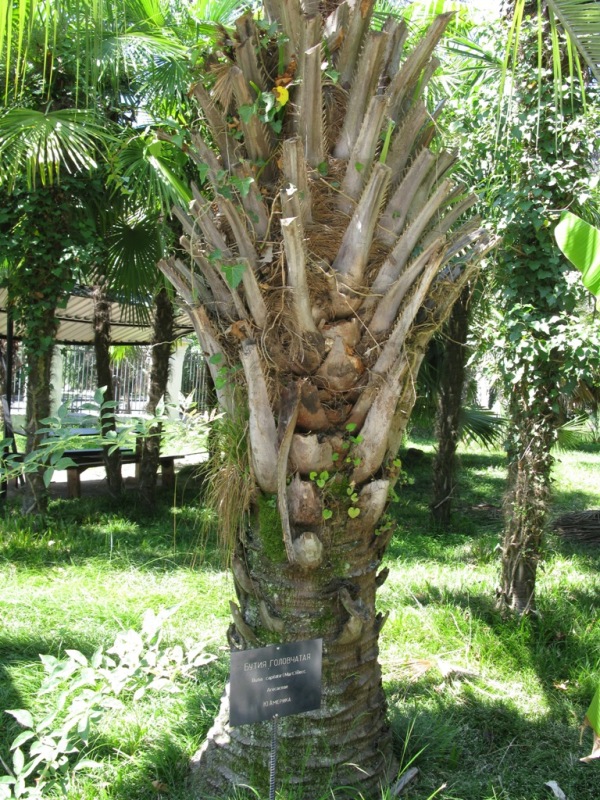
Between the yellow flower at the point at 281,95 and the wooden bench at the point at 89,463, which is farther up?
the yellow flower at the point at 281,95

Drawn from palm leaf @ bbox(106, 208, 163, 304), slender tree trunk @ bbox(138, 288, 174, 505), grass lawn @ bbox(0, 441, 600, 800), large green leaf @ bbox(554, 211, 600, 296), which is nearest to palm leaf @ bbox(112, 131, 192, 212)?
palm leaf @ bbox(106, 208, 163, 304)

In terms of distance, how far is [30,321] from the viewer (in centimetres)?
720

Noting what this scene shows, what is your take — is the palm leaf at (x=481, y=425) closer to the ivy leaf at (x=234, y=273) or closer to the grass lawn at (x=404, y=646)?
the grass lawn at (x=404, y=646)

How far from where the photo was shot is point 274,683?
2387 millimetres

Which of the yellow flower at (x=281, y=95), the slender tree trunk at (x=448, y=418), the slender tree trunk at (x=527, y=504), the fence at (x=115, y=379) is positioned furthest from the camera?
the fence at (x=115, y=379)

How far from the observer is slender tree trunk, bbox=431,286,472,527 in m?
8.07

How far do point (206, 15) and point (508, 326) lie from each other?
13.4 ft

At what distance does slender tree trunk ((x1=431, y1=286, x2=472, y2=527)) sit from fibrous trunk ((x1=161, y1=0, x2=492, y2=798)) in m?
5.36

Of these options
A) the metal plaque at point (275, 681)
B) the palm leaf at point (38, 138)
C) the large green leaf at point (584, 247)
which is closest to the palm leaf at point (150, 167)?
the palm leaf at point (38, 138)

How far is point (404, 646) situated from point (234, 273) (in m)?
2.99

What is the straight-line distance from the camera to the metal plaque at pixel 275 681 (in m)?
2.31

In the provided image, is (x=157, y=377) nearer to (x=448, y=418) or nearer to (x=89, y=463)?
(x=89, y=463)

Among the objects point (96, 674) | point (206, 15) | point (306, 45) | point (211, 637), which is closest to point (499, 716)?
point (211, 637)

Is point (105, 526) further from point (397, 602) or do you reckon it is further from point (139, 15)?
point (139, 15)
